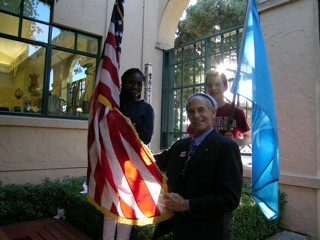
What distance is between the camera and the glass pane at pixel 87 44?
6.15m

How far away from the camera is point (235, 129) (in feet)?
8.14

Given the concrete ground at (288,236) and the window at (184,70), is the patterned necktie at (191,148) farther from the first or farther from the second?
the window at (184,70)

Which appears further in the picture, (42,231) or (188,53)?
(188,53)

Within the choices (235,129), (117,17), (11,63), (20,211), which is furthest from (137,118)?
(11,63)

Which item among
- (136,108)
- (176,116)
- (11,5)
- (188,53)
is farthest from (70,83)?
(136,108)

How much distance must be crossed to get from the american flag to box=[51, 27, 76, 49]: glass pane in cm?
355

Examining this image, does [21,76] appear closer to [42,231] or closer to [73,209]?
[73,209]

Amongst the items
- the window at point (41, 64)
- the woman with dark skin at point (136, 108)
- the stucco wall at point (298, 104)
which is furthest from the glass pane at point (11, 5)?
the stucco wall at point (298, 104)

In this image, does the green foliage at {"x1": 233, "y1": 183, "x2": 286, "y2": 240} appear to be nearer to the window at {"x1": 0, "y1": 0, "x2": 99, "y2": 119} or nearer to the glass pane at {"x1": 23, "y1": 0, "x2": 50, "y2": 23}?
the window at {"x1": 0, "y1": 0, "x2": 99, "y2": 119}

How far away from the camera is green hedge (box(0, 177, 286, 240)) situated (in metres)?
3.59

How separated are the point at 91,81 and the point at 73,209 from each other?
9.86ft

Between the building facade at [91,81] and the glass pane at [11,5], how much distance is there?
0.04 metres

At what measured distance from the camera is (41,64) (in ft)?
18.5

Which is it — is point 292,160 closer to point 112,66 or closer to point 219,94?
point 219,94
